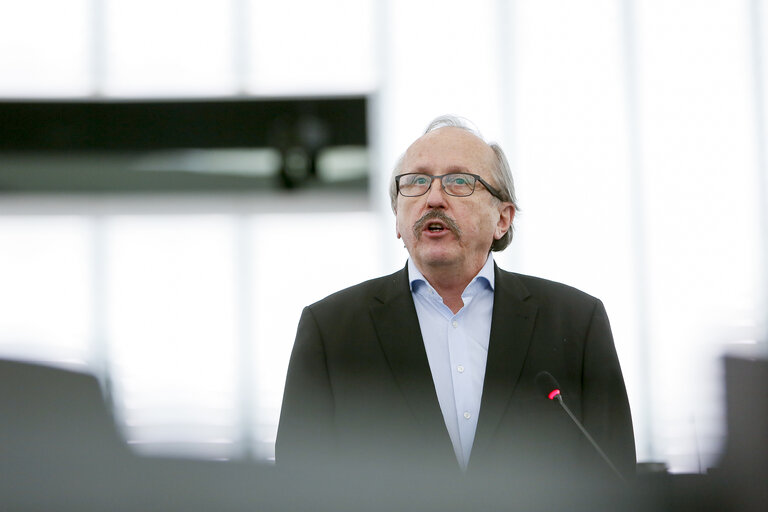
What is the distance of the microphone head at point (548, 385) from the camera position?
4.57 feet

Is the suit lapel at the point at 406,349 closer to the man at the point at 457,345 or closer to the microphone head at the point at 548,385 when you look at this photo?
the man at the point at 457,345

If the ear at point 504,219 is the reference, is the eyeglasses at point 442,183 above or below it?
above

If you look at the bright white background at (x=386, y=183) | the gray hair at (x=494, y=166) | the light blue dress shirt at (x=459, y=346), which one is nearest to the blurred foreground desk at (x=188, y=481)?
the light blue dress shirt at (x=459, y=346)

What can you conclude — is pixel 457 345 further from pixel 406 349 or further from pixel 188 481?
pixel 188 481

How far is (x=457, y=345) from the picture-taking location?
5.37 ft

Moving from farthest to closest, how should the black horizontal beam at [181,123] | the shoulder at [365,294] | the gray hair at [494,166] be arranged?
the black horizontal beam at [181,123], the gray hair at [494,166], the shoulder at [365,294]

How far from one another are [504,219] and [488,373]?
431 millimetres

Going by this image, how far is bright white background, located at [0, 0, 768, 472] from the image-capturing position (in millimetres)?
3521

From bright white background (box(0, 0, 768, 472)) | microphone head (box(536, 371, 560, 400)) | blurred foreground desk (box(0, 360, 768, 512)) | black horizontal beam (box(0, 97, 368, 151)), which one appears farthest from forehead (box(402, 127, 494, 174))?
black horizontal beam (box(0, 97, 368, 151))

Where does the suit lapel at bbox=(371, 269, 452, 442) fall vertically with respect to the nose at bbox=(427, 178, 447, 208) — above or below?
below

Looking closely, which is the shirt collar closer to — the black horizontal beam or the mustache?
the mustache

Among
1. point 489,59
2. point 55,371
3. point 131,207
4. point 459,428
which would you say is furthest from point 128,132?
point 55,371

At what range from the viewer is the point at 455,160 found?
1.75 m

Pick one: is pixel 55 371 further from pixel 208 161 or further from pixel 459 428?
pixel 208 161
